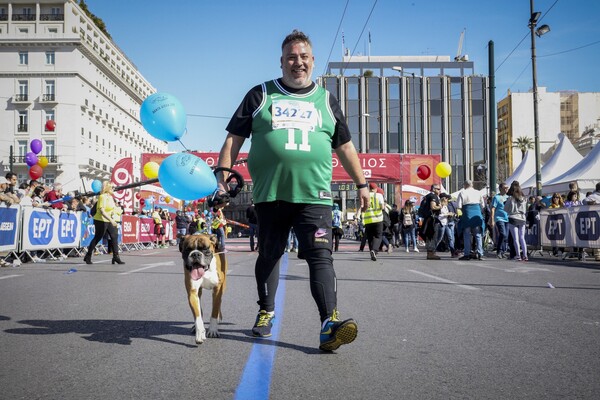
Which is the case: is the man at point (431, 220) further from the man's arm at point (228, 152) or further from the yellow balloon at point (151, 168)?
the man's arm at point (228, 152)

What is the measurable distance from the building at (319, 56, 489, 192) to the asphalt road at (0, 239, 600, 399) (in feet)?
229

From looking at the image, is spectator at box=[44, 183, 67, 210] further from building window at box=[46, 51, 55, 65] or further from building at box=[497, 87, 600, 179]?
building at box=[497, 87, 600, 179]

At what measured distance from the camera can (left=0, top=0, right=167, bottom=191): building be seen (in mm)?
65000

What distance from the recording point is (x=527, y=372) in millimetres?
3230

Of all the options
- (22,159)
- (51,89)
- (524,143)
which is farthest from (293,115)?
(524,143)

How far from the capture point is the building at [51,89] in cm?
6500

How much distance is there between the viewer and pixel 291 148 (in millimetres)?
3973

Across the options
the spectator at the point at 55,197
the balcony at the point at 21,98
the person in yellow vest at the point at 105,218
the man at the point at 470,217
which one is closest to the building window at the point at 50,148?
the balcony at the point at 21,98

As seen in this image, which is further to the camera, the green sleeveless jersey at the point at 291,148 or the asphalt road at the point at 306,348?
the green sleeveless jersey at the point at 291,148

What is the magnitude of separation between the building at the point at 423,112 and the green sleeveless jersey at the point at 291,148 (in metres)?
72.0

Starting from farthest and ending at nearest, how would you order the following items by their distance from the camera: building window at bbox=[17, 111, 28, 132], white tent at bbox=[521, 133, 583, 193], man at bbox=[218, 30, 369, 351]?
1. building window at bbox=[17, 111, 28, 132]
2. white tent at bbox=[521, 133, 583, 193]
3. man at bbox=[218, 30, 369, 351]

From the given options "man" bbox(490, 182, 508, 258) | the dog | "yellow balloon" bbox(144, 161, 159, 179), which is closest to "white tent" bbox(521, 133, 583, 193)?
"man" bbox(490, 182, 508, 258)

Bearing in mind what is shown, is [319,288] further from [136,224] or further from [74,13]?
[74,13]

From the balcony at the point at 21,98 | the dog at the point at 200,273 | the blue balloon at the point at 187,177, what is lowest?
the dog at the point at 200,273
